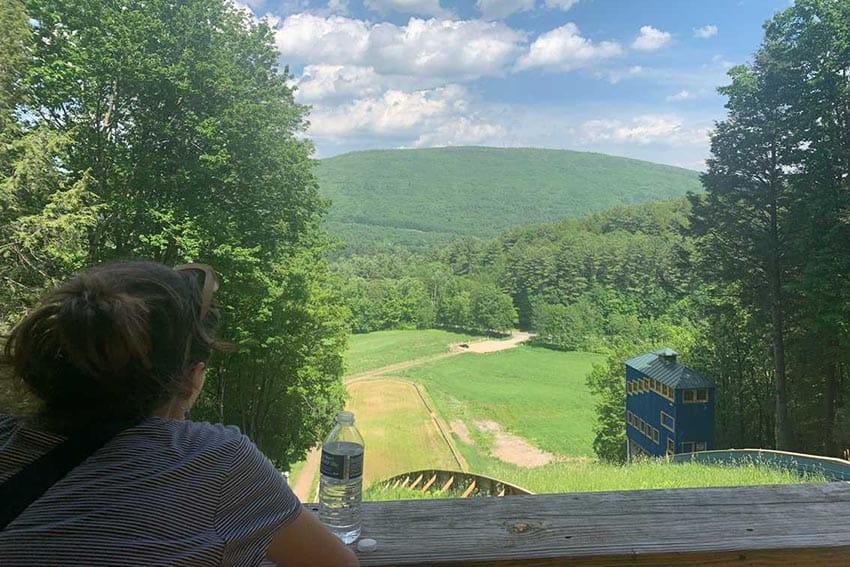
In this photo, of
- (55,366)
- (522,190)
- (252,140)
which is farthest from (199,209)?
(522,190)

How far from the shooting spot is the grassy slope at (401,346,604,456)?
15594 millimetres

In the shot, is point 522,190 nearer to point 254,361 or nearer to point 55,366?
point 254,361

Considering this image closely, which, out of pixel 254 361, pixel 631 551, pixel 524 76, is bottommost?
pixel 254 361

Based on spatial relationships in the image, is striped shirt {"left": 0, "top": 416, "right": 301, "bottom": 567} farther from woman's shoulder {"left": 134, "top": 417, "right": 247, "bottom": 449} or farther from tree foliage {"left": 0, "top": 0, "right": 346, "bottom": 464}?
tree foliage {"left": 0, "top": 0, "right": 346, "bottom": 464}

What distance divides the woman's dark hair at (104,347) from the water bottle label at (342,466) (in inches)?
9.6

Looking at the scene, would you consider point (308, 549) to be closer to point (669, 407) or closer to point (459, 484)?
point (459, 484)

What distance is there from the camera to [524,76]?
1061 cm

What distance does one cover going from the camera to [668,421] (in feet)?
30.1

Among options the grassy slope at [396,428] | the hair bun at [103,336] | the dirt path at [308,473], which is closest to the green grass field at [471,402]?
the grassy slope at [396,428]

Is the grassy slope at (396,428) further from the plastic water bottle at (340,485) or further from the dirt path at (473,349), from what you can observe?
the plastic water bottle at (340,485)

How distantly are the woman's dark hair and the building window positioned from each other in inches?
387

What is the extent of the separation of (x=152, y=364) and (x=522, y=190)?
3021 centimetres

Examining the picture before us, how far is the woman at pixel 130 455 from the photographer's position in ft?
1.22

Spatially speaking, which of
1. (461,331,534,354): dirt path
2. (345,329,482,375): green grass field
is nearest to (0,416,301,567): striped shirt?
(345,329,482,375): green grass field
